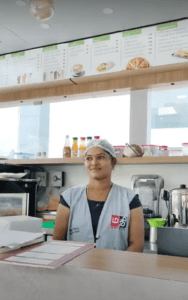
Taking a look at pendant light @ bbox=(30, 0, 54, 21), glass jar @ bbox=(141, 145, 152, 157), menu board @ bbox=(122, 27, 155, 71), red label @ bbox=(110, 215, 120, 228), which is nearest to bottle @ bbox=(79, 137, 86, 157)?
glass jar @ bbox=(141, 145, 152, 157)

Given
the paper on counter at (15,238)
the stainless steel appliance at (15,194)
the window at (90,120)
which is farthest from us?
the window at (90,120)

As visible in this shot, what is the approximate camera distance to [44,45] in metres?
3.36

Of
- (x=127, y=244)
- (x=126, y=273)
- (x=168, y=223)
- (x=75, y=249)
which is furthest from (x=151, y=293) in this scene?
(x=168, y=223)

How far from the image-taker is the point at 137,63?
284 centimetres

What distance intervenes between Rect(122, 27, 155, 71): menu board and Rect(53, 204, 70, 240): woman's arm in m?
1.69

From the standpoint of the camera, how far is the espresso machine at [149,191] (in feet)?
7.84

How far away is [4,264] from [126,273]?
11.6 inches

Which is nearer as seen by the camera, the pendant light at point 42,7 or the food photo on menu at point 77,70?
the pendant light at point 42,7

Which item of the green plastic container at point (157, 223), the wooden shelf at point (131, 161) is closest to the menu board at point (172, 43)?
the wooden shelf at point (131, 161)

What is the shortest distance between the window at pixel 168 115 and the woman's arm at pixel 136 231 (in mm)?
1348

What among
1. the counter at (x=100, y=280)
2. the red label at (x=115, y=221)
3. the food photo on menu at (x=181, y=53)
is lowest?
the red label at (x=115, y=221)

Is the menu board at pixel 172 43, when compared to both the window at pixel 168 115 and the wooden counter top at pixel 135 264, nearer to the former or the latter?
the window at pixel 168 115

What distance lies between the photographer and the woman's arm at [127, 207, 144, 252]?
162cm

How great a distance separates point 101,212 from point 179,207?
25.5 inches
